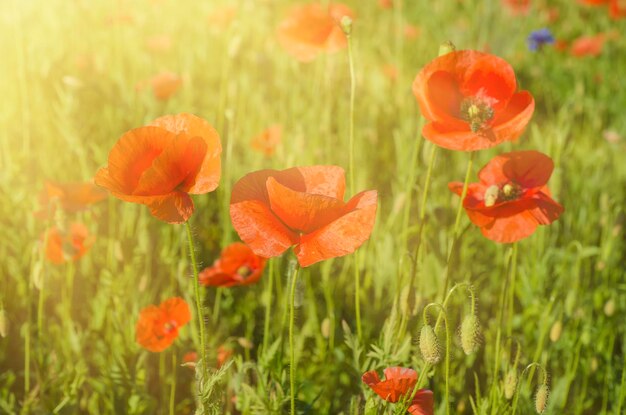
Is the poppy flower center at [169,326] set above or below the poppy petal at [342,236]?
below

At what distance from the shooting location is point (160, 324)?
1.53 m

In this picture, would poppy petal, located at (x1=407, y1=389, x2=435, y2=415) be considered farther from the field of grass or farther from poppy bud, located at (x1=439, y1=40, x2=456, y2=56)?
poppy bud, located at (x1=439, y1=40, x2=456, y2=56)

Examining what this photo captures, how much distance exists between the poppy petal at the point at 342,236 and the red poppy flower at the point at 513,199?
0.34 m

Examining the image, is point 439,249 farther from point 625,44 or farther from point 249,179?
point 625,44

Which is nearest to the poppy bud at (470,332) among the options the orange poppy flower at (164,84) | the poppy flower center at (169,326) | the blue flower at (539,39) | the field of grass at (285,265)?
the field of grass at (285,265)

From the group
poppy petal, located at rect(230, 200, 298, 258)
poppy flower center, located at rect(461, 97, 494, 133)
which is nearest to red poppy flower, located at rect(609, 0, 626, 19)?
poppy flower center, located at rect(461, 97, 494, 133)

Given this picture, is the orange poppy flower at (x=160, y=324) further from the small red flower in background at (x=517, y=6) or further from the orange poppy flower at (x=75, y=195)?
the small red flower in background at (x=517, y=6)

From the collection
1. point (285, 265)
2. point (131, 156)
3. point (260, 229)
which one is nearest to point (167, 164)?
point (131, 156)

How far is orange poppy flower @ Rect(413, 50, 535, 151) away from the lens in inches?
46.9

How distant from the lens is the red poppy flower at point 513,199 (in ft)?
4.26

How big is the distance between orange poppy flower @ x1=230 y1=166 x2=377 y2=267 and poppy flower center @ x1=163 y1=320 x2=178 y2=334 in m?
0.55

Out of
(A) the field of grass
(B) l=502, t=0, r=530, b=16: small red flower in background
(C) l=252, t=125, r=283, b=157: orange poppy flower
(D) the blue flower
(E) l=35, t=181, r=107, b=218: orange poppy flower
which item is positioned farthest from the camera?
(B) l=502, t=0, r=530, b=16: small red flower in background

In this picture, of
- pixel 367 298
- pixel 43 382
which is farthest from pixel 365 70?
pixel 43 382

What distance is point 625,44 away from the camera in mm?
4719
